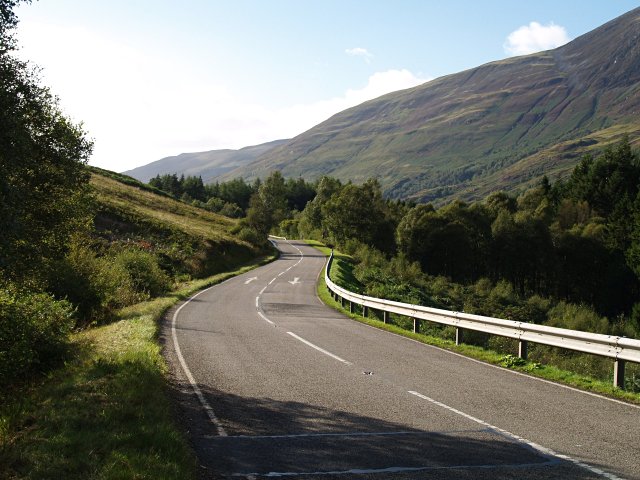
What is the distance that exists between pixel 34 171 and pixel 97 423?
28.8 feet

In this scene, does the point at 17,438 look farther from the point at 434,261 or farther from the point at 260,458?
the point at 434,261

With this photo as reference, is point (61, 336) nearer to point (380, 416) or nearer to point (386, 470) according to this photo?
point (380, 416)

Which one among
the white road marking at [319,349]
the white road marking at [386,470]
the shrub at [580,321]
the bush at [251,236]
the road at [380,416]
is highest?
the bush at [251,236]

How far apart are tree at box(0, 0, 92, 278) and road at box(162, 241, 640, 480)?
13.4 ft

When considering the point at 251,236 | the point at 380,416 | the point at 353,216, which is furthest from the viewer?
the point at 353,216

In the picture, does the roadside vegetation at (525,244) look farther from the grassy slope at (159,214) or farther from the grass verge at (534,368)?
the grass verge at (534,368)

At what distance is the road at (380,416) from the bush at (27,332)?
2575 millimetres

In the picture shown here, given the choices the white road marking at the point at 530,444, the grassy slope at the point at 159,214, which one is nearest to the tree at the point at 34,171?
the white road marking at the point at 530,444

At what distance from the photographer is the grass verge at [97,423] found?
5766 mm

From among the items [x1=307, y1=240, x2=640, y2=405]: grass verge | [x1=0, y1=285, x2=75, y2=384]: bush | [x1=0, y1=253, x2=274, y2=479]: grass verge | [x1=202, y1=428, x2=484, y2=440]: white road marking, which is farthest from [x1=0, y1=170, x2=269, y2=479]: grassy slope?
[x1=307, y1=240, x2=640, y2=405]: grass verge

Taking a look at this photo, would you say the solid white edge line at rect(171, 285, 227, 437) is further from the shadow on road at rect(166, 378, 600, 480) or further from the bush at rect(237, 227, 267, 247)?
the bush at rect(237, 227, 267, 247)

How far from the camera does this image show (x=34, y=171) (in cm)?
1370

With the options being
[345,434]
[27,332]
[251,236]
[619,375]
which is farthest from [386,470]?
[251,236]

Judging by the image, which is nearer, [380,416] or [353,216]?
[380,416]
